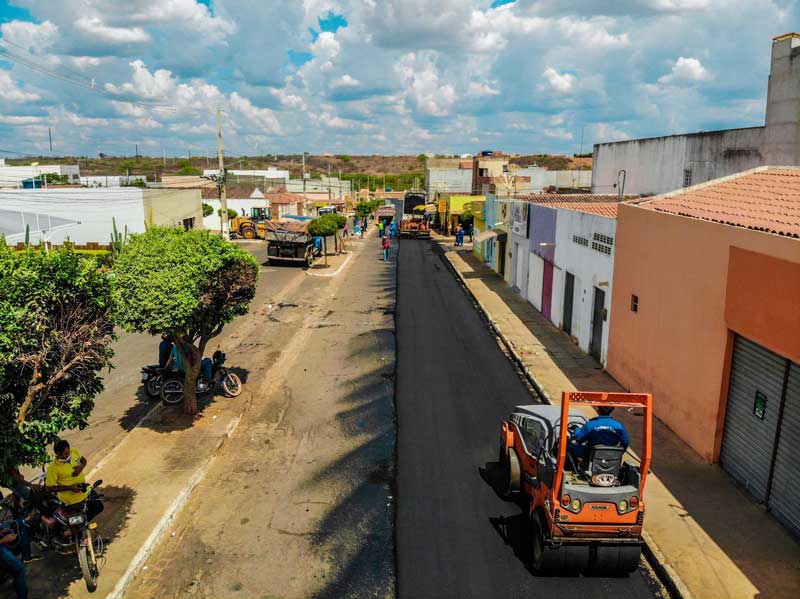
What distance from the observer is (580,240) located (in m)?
20.4

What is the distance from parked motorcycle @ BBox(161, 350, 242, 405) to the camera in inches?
569

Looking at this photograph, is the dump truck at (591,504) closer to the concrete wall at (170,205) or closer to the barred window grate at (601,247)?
the barred window grate at (601,247)

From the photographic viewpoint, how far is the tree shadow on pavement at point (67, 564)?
26.3 feet

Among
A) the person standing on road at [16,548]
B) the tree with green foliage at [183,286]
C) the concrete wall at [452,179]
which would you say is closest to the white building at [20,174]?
the concrete wall at [452,179]

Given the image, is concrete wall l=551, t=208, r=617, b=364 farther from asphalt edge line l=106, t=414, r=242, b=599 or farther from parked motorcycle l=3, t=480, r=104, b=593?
parked motorcycle l=3, t=480, r=104, b=593

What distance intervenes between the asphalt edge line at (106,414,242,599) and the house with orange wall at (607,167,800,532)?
9.29 meters

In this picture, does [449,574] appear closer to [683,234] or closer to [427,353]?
[683,234]

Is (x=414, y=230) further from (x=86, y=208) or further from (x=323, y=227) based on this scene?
(x=86, y=208)

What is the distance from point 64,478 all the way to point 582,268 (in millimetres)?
16092

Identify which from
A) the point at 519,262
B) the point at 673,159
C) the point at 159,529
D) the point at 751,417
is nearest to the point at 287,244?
the point at 519,262

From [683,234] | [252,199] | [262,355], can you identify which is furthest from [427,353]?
[252,199]

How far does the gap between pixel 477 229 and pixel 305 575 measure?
39.6 metres

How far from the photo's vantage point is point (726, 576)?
27.2 feet

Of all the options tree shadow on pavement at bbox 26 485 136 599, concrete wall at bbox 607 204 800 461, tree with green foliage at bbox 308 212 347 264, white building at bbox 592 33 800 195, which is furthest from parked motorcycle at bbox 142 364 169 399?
tree with green foliage at bbox 308 212 347 264
